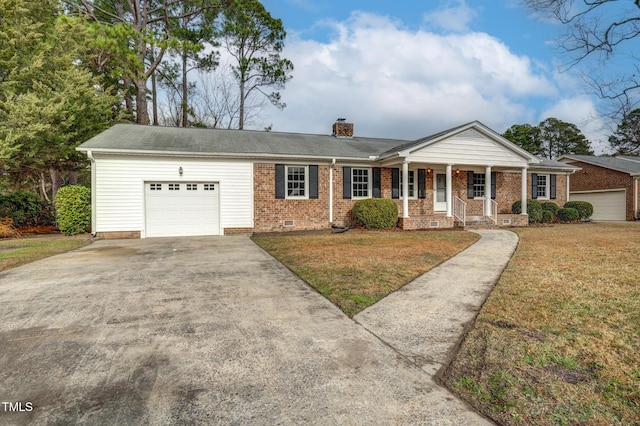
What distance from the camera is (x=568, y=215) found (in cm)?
1689

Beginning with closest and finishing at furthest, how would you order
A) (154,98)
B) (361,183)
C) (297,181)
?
(297,181) → (361,183) → (154,98)

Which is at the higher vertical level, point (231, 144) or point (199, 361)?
point (231, 144)

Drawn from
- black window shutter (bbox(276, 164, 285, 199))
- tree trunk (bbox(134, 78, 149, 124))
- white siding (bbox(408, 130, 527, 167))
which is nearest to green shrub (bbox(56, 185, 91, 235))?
black window shutter (bbox(276, 164, 285, 199))

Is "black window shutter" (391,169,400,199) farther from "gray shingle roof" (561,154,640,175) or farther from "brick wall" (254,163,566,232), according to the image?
"gray shingle roof" (561,154,640,175)

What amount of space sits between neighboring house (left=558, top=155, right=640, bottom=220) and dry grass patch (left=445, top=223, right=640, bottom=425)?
65.8 feet

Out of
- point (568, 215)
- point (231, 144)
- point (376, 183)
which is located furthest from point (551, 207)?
point (231, 144)

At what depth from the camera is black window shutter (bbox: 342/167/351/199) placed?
1391 cm

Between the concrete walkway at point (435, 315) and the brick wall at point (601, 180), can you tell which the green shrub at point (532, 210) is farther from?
the concrete walkway at point (435, 315)

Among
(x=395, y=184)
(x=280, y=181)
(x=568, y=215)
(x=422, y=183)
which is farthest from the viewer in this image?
(x=568, y=215)

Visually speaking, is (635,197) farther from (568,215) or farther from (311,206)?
(311,206)

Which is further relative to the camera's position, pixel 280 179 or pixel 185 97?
pixel 185 97

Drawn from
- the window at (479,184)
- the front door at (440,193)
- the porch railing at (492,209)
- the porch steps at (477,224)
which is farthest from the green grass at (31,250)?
the window at (479,184)

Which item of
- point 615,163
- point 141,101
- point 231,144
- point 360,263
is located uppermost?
point 141,101

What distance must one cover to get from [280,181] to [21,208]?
41.3 ft
